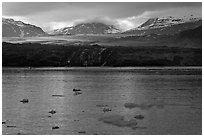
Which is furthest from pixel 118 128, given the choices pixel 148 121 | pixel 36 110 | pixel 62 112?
pixel 36 110

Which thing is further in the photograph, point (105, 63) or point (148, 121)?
point (105, 63)

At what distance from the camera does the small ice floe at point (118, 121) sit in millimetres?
28078

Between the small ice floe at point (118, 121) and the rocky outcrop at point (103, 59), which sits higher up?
the small ice floe at point (118, 121)

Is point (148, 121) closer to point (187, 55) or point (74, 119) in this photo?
point (74, 119)

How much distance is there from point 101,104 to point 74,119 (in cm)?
997

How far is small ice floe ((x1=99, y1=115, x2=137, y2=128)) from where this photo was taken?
28078 millimetres

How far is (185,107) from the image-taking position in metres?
37.4

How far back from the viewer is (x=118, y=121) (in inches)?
1162

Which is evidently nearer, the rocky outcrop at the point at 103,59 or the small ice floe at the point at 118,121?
the small ice floe at the point at 118,121

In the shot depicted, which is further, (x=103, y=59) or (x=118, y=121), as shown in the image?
(x=103, y=59)

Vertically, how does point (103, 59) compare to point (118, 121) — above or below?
below

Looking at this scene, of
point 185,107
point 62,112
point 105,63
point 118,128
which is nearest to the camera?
point 118,128

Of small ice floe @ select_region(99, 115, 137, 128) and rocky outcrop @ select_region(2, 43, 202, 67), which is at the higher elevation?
small ice floe @ select_region(99, 115, 137, 128)

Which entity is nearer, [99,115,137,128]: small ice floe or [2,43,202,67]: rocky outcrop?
[99,115,137,128]: small ice floe
